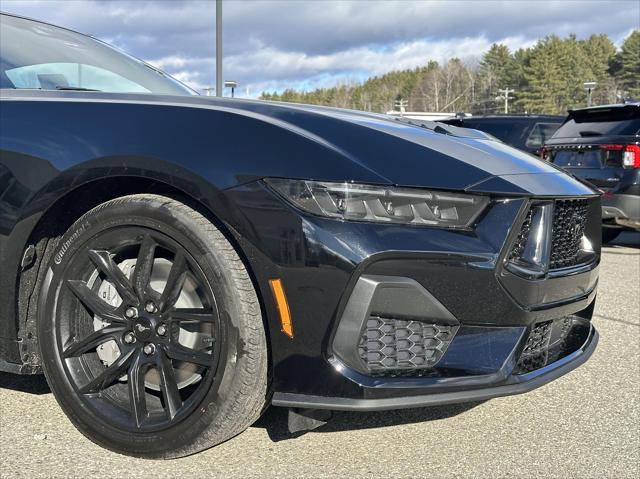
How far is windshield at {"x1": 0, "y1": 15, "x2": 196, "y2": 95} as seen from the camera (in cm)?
293

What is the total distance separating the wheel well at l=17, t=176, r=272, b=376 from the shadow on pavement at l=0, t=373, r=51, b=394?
52 cm

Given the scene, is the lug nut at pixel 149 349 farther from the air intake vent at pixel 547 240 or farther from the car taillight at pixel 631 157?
the car taillight at pixel 631 157

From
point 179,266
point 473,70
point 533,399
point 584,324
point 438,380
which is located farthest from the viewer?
point 473,70

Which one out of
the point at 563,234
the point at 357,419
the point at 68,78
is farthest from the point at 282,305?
the point at 68,78

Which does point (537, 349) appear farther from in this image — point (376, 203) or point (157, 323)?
point (157, 323)

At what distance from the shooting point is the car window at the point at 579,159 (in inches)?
287

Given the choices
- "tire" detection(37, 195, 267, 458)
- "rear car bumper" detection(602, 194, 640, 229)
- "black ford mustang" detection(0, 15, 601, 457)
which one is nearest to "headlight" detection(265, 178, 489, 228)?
"black ford mustang" detection(0, 15, 601, 457)

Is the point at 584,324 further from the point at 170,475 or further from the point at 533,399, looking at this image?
the point at 170,475

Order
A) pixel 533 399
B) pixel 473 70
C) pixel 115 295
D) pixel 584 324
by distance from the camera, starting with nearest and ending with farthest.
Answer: pixel 115 295 < pixel 584 324 < pixel 533 399 < pixel 473 70

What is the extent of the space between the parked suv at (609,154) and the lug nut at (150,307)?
548cm

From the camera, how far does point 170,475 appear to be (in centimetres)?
217

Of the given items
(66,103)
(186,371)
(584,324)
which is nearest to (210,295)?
(186,371)

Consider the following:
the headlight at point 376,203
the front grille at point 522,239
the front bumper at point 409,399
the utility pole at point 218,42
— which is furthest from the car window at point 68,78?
the utility pole at point 218,42

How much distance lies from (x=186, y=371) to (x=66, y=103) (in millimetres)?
1077
